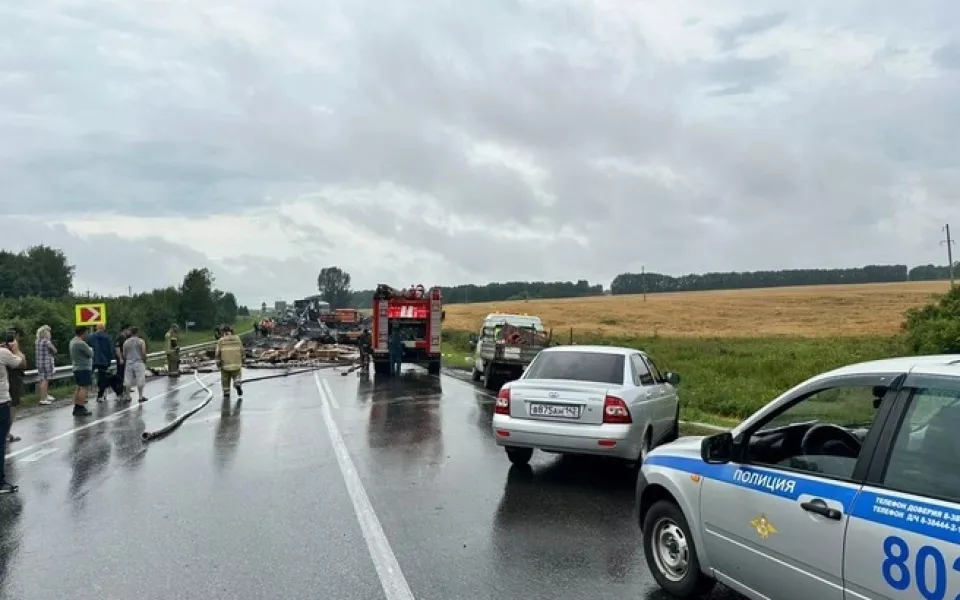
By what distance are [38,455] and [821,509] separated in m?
10.2

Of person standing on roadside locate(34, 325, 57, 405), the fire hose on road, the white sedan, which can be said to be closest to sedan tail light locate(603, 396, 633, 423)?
the white sedan

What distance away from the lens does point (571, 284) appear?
123250mm

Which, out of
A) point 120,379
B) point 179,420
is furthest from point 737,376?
point 120,379

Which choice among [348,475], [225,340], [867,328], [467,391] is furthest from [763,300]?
[348,475]

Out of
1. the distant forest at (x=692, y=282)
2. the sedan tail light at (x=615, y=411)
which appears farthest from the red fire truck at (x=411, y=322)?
the distant forest at (x=692, y=282)

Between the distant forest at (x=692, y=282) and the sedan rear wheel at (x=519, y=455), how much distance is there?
91321mm

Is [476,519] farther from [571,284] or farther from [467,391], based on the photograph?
[571,284]

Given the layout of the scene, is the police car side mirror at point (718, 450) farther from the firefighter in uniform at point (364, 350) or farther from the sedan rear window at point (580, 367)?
the firefighter in uniform at point (364, 350)

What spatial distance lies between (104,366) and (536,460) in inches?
468

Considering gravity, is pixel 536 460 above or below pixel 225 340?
below

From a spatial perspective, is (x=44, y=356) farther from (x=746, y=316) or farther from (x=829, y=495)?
(x=746, y=316)

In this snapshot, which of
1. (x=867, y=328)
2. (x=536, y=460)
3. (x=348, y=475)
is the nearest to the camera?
(x=348, y=475)

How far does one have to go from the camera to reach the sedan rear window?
9211 mm

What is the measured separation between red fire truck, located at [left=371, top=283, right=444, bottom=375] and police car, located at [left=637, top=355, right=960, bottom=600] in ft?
70.7
